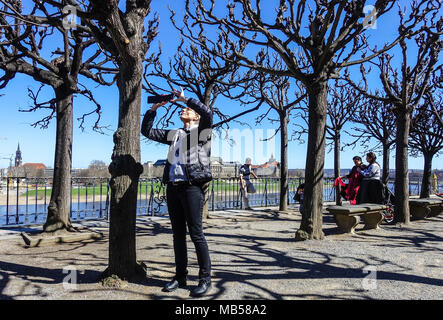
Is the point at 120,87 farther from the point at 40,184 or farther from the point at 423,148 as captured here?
the point at 423,148

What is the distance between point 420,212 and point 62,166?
9.43 metres

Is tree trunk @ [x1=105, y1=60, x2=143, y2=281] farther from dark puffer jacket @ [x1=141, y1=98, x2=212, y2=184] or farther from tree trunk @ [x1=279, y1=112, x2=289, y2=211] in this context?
tree trunk @ [x1=279, y1=112, x2=289, y2=211]

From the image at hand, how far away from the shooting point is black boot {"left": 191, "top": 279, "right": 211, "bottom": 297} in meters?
3.24

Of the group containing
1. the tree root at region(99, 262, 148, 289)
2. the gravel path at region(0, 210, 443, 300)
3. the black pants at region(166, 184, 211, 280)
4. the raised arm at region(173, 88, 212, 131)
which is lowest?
the gravel path at region(0, 210, 443, 300)

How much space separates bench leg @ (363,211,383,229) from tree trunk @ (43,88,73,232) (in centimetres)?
664

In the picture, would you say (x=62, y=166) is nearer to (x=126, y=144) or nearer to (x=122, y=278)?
(x=126, y=144)

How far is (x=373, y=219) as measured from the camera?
7484 mm

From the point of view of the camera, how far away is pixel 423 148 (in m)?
17.9

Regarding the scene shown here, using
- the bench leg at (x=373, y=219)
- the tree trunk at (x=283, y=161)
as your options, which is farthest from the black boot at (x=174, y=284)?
the tree trunk at (x=283, y=161)

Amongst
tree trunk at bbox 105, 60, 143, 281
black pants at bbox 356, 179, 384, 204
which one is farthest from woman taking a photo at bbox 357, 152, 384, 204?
tree trunk at bbox 105, 60, 143, 281

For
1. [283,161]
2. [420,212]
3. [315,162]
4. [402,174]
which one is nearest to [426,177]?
[420,212]

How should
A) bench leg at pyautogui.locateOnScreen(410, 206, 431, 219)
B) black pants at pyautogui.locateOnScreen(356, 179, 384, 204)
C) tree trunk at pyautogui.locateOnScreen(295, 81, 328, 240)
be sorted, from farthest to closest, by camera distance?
bench leg at pyautogui.locateOnScreen(410, 206, 431, 219)
black pants at pyautogui.locateOnScreen(356, 179, 384, 204)
tree trunk at pyautogui.locateOnScreen(295, 81, 328, 240)
